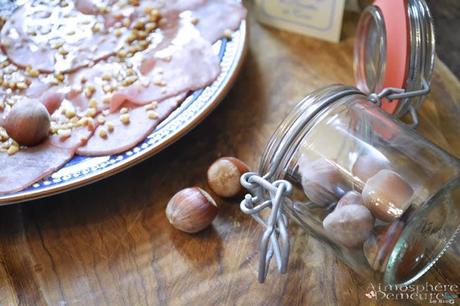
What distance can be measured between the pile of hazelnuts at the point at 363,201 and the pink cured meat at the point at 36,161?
0.34m

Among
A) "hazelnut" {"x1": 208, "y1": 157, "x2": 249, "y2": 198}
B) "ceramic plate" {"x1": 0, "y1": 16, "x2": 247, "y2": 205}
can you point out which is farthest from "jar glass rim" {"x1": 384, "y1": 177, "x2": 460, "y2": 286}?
"ceramic plate" {"x1": 0, "y1": 16, "x2": 247, "y2": 205}

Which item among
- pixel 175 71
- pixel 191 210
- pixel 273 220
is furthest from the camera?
pixel 175 71

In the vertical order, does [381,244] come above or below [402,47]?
below

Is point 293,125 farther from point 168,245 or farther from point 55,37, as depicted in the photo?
point 55,37

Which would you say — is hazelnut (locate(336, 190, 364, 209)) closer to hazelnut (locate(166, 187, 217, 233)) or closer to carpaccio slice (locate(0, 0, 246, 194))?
hazelnut (locate(166, 187, 217, 233))

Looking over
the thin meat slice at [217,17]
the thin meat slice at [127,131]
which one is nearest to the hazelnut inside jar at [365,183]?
the thin meat slice at [127,131]

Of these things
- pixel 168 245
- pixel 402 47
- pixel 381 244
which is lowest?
pixel 168 245

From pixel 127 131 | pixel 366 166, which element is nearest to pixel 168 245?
pixel 127 131

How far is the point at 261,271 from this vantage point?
0.64 meters

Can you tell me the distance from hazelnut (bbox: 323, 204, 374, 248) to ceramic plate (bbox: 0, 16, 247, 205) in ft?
0.92

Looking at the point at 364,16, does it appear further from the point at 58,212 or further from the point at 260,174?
the point at 58,212

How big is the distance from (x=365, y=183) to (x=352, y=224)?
0.06m

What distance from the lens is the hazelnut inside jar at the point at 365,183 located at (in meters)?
0.63

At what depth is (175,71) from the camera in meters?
0.91
